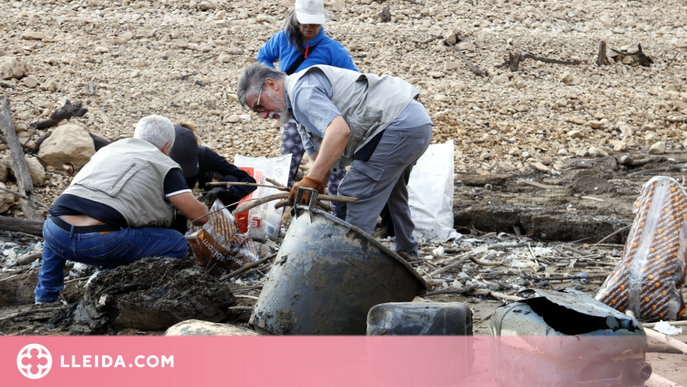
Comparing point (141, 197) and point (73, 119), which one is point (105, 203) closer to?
point (141, 197)

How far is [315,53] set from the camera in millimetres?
4328

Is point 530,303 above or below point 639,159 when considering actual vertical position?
above

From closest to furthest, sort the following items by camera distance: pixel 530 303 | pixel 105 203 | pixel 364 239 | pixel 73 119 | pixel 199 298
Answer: pixel 530 303 < pixel 364 239 < pixel 199 298 < pixel 105 203 < pixel 73 119

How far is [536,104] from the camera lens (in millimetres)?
9633

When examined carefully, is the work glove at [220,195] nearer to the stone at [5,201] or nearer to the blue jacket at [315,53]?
the blue jacket at [315,53]

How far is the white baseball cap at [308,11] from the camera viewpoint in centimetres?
417

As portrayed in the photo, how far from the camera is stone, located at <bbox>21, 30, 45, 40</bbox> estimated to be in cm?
1020

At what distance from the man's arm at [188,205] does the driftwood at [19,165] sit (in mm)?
2542

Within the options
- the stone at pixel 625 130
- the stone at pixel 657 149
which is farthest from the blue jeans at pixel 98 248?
the stone at pixel 625 130

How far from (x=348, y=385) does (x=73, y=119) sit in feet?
23.3

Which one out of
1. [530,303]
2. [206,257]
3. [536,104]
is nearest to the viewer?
[530,303]

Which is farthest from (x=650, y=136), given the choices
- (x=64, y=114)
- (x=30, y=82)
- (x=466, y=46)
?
(x=30, y=82)

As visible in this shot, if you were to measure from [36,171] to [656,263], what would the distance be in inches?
227

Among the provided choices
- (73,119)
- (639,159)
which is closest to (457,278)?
(639,159)
